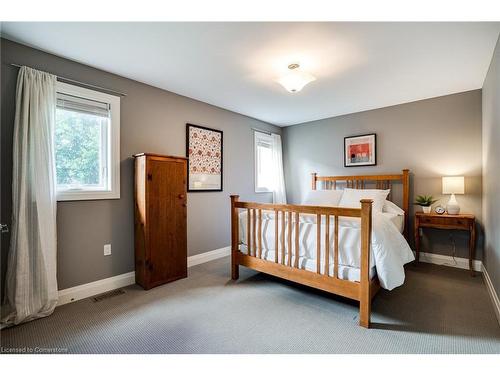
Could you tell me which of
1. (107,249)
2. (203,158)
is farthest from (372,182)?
(107,249)

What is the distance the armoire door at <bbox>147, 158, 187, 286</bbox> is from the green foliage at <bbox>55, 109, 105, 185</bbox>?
1.90 feet

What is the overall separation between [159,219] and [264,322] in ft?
4.94

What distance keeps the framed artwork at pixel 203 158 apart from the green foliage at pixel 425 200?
2.81 m

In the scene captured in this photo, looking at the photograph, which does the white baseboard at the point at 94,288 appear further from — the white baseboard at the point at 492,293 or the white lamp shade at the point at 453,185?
the white lamp shade at the point at 453,185

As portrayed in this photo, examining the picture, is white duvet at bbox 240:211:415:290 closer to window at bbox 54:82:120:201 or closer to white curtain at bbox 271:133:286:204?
window at bbox 54:82:120:201

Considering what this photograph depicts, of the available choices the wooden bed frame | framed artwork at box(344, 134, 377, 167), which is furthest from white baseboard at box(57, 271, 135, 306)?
framed artwork at box(344, 134, 377, 167)

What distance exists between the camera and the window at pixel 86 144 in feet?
7.68

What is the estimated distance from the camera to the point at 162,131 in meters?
3.11

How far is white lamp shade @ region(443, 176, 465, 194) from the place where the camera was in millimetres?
3066

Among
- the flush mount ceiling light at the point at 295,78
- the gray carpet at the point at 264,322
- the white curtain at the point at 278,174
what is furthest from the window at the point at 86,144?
the white curtain at the point at 278,174

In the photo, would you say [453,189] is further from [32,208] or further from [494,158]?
[32,208]

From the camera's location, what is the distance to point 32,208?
2027mm

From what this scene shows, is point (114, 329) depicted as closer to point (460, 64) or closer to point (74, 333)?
point (74, 333)
